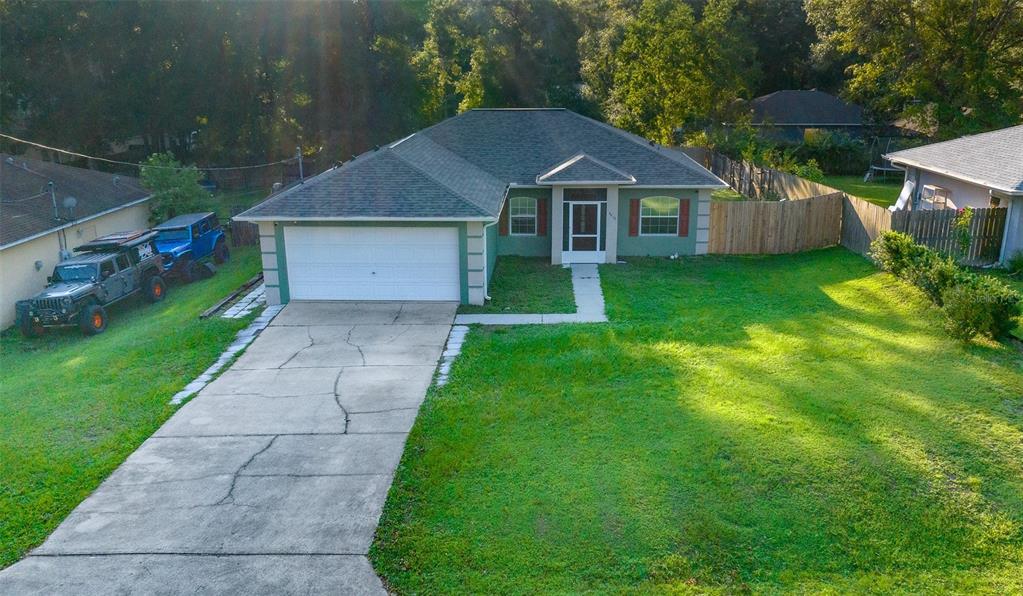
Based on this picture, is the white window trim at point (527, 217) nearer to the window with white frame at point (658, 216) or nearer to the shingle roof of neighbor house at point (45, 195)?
the window with white frame at point (658, 216)

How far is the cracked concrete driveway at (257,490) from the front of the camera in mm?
7805

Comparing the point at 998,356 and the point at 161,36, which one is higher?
the point at 161,36

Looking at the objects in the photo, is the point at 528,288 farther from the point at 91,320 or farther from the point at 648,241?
the point at 91,320

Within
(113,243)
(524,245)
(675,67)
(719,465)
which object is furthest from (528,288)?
(675,67)

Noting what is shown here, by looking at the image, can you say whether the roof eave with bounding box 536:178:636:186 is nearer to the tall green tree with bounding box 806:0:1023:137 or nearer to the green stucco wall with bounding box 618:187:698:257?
the green stucco wall with bounding box 618:187:698:257

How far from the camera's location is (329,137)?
1486 inches

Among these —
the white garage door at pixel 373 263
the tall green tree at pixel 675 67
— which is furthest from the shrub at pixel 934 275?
the tall green tree at pixel 675 67

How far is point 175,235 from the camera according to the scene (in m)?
23.2

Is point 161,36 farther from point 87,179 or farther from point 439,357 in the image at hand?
point 439,357

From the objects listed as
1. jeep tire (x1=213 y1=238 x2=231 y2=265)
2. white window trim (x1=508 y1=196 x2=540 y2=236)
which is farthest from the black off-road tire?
white window trim (x1=508 y1=196 x2=540 y2=236)

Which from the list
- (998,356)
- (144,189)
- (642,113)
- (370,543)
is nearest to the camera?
(370,543)

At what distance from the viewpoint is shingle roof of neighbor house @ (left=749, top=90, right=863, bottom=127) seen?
141ft

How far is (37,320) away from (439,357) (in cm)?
1074

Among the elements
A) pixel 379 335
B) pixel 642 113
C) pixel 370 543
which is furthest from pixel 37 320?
pixel 642 113
